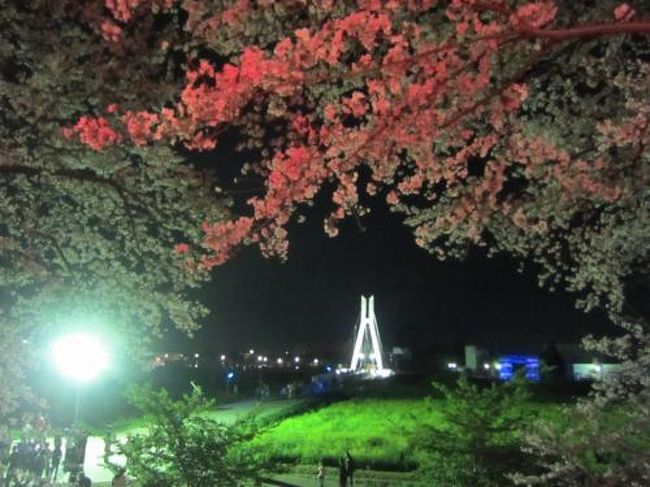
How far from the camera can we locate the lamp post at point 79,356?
36.7 ft

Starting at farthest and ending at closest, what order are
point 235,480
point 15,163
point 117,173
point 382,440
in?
point 382,440, point 235,480, point 117,173, point 15,163

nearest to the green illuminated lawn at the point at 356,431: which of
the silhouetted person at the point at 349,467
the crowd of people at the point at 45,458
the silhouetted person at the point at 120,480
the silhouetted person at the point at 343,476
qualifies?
the silhouetted person at the point at 349,467

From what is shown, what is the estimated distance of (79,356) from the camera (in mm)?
11945

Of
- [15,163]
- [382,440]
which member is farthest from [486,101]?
[382,440]

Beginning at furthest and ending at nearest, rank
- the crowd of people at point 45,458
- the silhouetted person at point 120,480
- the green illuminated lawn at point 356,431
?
the green illuminated lawn at point 356,431
the crowd of people at point 45,458
the silhouetted person at point 120,480

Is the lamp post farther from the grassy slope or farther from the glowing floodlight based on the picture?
the grassy slope

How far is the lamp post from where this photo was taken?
11172 millimetres

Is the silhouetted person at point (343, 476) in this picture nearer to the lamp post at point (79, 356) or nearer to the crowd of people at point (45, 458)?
the crowd of people at point (45, 458)

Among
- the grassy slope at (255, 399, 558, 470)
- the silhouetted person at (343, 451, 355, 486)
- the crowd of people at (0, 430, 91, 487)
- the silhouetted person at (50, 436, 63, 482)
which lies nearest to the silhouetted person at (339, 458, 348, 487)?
the silhouetted person at (343, 451, 355, 486)

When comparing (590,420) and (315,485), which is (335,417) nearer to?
(315,485)

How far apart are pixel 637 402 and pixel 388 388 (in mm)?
30257

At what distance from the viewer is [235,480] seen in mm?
11477

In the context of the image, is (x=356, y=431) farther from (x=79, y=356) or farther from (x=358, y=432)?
(x=79, y=356)

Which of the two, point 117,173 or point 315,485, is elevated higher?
point 117,173
